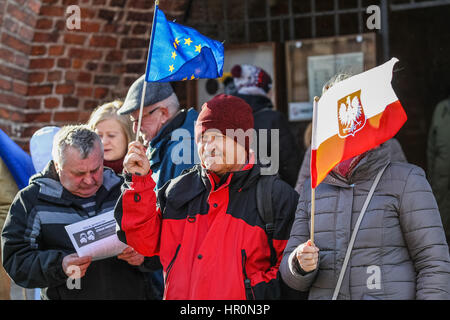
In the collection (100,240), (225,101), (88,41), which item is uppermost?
(88,41)

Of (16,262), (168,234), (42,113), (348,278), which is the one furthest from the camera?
(42,113)

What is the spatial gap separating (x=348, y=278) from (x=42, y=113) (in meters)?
3.54

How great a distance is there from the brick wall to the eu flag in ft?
7.75

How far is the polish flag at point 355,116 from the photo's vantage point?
3.13 meters

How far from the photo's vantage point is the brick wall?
584 centimetres

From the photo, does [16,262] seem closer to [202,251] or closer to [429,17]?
[202,251]

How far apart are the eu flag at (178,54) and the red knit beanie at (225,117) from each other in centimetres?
19

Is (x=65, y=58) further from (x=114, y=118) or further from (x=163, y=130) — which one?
(x=163, y=130)

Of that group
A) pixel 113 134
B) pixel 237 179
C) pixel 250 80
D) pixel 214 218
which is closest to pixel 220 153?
pixel 237 179

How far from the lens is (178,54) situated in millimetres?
3627

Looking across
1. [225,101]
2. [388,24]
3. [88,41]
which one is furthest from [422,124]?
[225,101]

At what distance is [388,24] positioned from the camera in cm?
625
